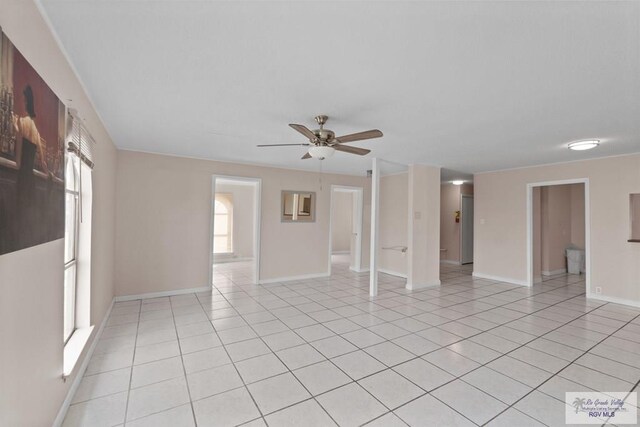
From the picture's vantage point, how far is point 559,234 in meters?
6.95

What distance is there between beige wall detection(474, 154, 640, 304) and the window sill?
6930 mm

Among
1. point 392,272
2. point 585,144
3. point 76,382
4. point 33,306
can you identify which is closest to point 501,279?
point 392,272

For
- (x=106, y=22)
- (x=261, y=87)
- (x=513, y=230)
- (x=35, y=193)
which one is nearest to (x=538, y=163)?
(x=513, y=230)

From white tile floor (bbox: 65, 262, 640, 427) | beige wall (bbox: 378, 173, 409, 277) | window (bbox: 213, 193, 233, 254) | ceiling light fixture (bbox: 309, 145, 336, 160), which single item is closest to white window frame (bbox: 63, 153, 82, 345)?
white tile floor (bbox: 65, 262, 640, 427)

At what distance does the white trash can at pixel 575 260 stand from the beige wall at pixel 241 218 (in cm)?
868

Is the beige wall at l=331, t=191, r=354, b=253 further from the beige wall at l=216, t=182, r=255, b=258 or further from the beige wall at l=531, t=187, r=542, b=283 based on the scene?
the beige wall at l=531, t=187, r=542, b=283

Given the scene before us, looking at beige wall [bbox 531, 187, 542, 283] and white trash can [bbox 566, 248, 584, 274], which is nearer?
beige wall [bbox 531, 187, 542, 283]

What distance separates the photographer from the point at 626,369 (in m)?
2.53

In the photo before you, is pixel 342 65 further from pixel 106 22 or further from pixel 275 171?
pixel 275 171

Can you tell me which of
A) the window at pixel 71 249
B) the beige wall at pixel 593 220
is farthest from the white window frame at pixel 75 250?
the beige wall at pixel 593 220

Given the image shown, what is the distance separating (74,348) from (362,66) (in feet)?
10.6

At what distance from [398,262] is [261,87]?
17.7ft

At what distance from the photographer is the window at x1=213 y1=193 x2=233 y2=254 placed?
8586 mm

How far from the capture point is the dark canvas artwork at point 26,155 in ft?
3.61
